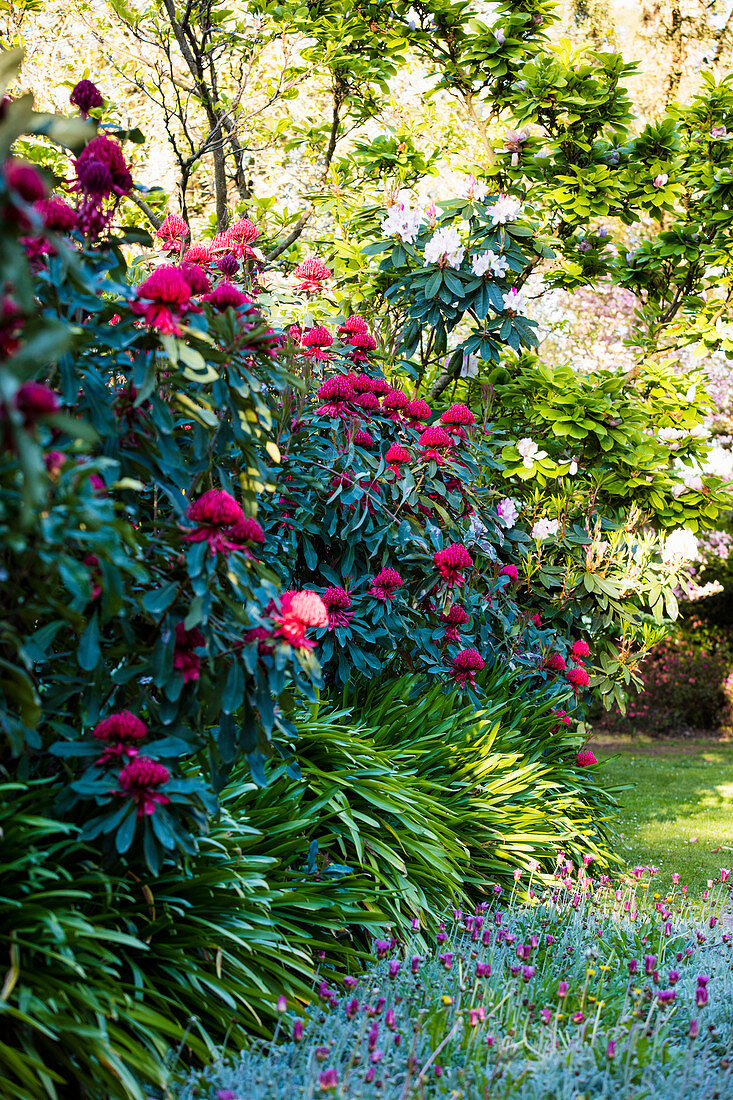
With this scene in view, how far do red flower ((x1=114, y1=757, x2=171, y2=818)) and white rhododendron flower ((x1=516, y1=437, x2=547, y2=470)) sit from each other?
10.8 ft

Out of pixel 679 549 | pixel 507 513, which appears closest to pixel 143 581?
pixel 507 513

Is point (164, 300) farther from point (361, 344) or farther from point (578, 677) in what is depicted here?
point (578, 677)

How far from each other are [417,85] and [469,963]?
36.0 ft

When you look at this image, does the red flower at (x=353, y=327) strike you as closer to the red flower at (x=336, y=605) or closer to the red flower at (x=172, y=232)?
the red flower at (x=172, y=232)

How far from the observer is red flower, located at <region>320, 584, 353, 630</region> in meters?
3.51

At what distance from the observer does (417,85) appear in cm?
1106

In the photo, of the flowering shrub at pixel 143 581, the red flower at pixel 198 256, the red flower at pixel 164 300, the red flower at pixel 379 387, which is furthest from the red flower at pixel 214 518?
the red flower at pixel 379 387

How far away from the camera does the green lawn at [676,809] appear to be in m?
5.00

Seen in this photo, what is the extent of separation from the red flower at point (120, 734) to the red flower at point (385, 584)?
1.71 meters

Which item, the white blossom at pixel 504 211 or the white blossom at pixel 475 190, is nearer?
the white blossom at pixel 504 211

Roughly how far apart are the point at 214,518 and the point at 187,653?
34 centimetres

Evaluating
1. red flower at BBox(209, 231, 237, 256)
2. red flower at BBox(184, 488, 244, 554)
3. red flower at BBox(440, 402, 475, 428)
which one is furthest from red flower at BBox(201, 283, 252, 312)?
red flower at BBox(440, 402, 475, 428)

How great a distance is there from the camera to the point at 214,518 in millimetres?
2096

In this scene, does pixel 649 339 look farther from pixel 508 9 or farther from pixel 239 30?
pixel 239 30
